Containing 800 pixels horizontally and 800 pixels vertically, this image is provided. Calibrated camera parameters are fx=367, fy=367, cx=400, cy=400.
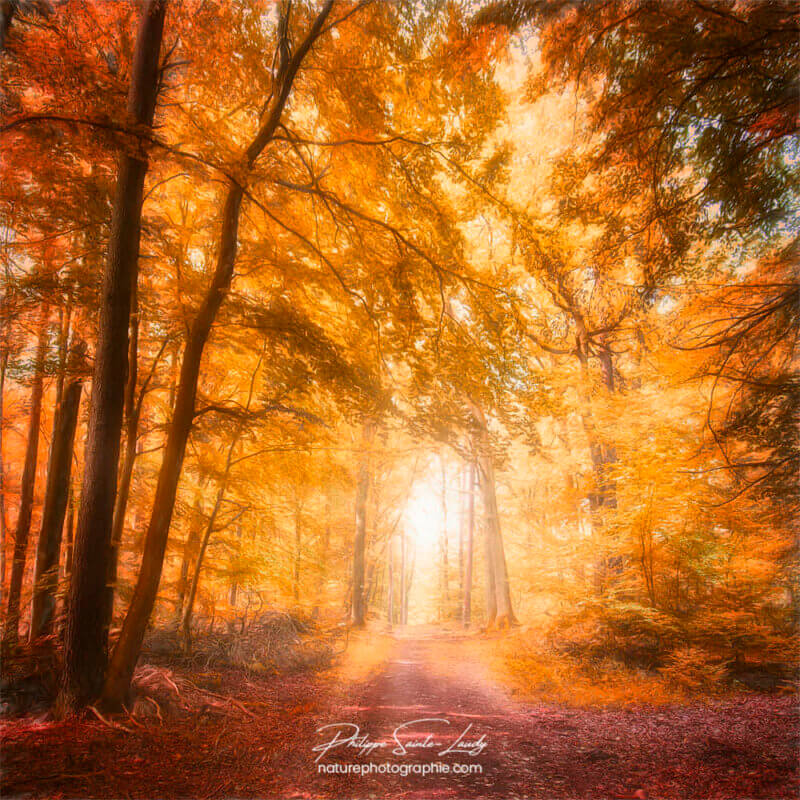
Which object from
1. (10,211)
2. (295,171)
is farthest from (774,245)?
(10,211)

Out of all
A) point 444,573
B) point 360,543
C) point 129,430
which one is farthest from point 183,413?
point 444,573

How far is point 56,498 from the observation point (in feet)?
19.4

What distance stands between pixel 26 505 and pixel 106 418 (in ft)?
16.7

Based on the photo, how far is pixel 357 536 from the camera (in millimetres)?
13141

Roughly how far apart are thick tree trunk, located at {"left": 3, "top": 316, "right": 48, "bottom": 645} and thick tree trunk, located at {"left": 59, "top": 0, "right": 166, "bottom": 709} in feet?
6.44

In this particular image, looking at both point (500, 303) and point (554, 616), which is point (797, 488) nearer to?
point (500, 303)

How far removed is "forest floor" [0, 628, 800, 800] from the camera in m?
2.80

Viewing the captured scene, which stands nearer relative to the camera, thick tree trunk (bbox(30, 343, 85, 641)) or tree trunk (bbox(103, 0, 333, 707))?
tree trunk (bbox(103, 0, 333, 707))

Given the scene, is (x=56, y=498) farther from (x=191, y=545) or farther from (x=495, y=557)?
(x=495, y=557)

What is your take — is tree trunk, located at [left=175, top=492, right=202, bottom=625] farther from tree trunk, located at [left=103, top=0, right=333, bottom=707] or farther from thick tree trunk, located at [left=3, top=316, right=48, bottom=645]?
thick tree trunk, located at [left=3, top=316, right=48, bottom=645]

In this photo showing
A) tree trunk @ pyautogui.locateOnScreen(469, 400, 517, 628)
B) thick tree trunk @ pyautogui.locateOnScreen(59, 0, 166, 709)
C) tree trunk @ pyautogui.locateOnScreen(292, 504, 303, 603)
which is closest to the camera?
thick tree trunk @ pyautogui.locateOnScreen(59, 0, 166, 709)

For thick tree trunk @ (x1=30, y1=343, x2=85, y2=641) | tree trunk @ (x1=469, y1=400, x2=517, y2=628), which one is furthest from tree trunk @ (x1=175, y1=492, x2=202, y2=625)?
tree trunk @ (x1=469, y1=400, x2=517, y2=628)

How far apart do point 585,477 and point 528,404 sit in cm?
393
